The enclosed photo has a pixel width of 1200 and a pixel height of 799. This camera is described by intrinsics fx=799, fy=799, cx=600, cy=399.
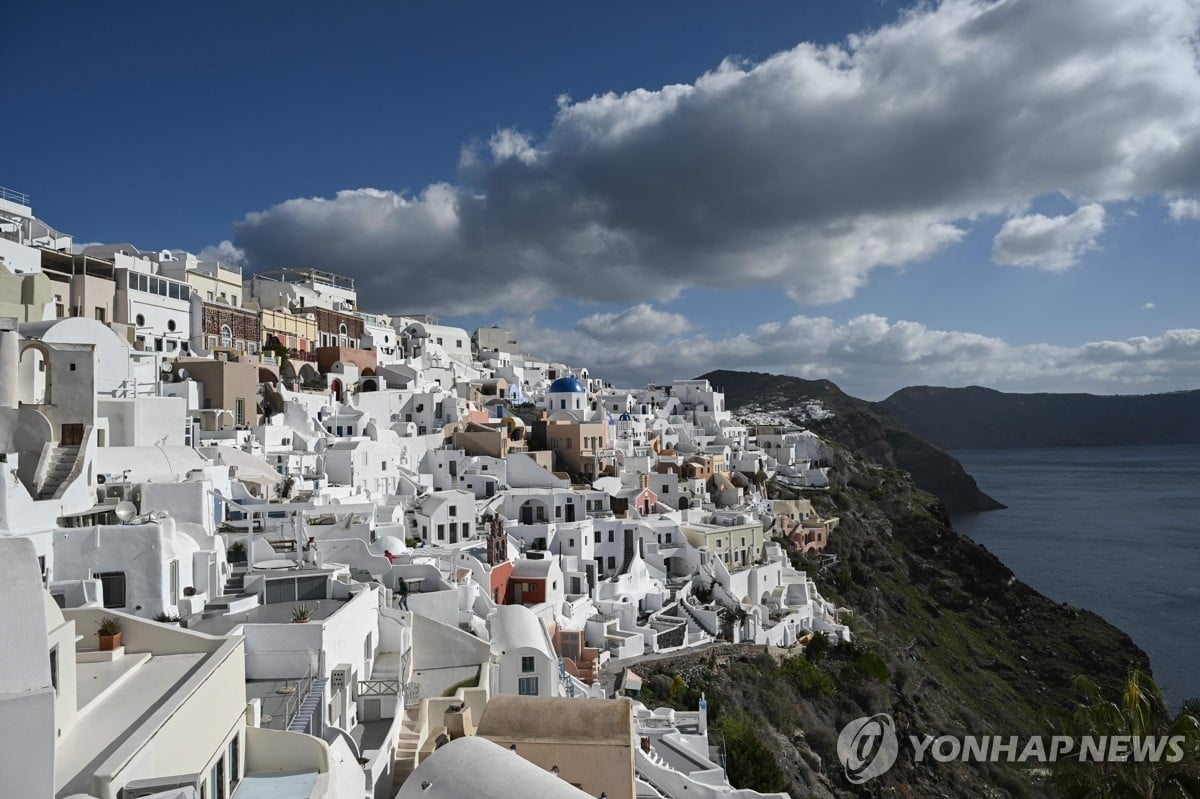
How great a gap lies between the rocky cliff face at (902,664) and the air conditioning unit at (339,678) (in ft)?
31.2

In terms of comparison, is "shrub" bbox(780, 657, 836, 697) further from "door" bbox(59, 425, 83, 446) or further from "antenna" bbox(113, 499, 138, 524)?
"door" bbox(59, 425, 83, 446)

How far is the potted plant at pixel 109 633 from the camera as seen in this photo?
25.2ft

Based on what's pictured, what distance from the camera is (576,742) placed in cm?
1079

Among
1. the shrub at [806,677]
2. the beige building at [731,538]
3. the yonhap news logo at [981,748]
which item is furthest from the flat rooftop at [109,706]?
the beige building at [731,538]

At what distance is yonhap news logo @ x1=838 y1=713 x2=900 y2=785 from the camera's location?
26922mm

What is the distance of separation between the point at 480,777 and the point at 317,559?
11041mm

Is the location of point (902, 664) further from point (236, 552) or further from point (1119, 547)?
point (1119, 547)

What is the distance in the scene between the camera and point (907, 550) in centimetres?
6550

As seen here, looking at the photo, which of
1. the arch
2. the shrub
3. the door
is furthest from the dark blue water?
the arch

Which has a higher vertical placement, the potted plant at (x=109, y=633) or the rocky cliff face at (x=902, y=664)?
the potted plant at (x=109, y=633)

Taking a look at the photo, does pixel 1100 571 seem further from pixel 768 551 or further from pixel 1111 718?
pixel 1111 718

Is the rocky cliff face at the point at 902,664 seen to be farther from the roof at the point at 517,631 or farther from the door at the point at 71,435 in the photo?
the door at the point at 71,435

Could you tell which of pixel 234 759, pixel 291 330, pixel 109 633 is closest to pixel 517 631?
pixel 234 759

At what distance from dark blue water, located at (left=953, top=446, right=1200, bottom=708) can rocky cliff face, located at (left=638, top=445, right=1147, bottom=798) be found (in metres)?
3.60
